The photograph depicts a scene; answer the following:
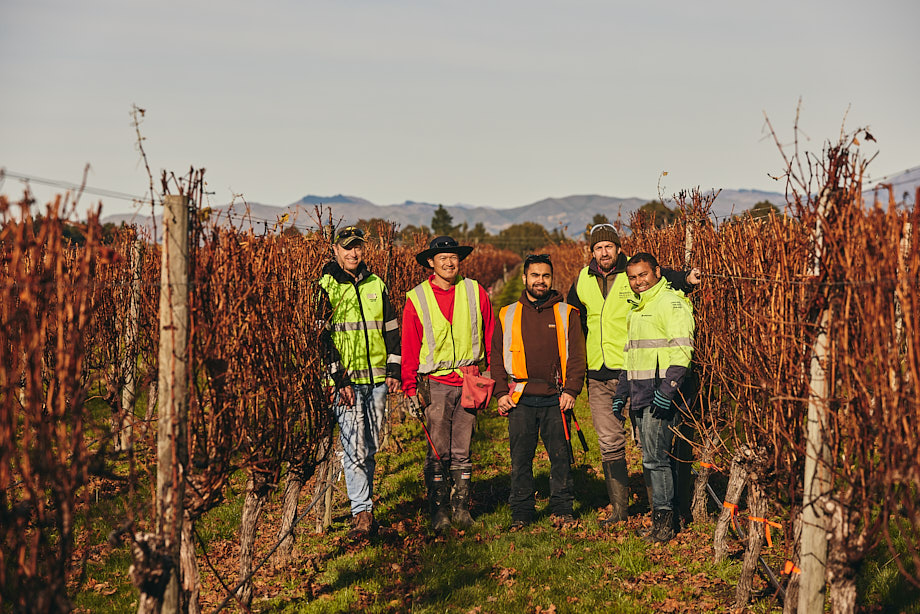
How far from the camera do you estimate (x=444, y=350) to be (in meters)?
6.15

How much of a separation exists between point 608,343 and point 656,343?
0.77 m

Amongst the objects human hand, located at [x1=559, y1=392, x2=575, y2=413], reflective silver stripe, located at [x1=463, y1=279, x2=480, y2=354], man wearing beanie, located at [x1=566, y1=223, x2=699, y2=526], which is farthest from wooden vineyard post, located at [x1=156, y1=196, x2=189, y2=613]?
man wearing beanie, located at [x1=566, y1=223, x2=699, y2=526]

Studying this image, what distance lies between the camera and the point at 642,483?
25.3ft

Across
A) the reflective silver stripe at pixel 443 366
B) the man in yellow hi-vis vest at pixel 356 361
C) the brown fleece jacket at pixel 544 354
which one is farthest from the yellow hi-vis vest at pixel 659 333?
the man in yellow hi-vis vest at pixel 356 361

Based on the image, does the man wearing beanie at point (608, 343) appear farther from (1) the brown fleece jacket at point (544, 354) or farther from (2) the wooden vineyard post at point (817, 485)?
(2) the wooden vineyard post at point (817, 485)

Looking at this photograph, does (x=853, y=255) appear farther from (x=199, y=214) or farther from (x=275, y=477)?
(x=275, y=477)

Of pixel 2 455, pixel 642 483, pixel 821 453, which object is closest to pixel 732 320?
pixel 821 453

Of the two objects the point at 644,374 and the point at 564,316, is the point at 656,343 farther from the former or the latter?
the point at 564,316

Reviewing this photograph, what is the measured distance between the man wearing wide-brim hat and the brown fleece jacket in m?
0.36

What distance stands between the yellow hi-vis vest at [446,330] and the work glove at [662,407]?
1578 millimetres

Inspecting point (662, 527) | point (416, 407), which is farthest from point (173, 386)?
point (662, 527)

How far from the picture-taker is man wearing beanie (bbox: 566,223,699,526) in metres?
6.29

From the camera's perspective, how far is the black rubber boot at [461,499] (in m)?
6.34

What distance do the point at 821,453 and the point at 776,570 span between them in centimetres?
222
